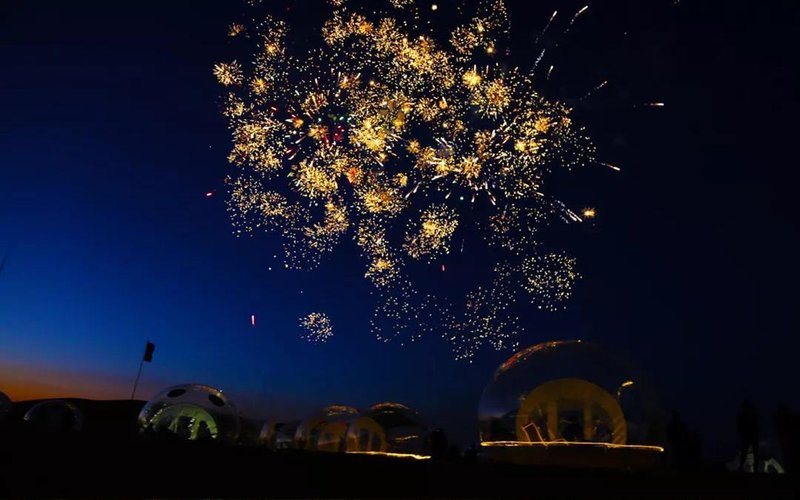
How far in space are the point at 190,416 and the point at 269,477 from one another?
11.4 metres

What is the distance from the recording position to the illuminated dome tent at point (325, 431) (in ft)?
53.8

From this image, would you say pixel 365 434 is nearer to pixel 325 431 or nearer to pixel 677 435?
pixel 325 431

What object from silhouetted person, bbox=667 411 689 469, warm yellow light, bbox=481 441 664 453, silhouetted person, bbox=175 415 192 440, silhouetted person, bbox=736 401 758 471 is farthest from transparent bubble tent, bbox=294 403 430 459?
silhouetted person, bbox=667 411 689 469

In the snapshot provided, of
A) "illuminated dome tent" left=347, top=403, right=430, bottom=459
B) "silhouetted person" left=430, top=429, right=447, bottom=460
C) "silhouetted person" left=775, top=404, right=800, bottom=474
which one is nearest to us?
"silhouetted person" left=775, top=404, right=800, bottom=474

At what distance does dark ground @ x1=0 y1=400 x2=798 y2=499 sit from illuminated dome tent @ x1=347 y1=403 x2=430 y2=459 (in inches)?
383

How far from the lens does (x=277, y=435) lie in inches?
918

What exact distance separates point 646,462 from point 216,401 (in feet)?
36.8

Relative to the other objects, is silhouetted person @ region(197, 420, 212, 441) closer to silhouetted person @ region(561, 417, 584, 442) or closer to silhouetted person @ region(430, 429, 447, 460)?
silhouetted person @ region(430, 429, 447, 460)

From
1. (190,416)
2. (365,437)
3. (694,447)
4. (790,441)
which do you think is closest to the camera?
(790,441)

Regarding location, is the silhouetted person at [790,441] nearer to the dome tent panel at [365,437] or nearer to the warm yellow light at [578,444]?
the warm yellow light at [578,444]

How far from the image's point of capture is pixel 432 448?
1830cm

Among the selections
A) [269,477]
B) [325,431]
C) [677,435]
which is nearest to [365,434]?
[325,431]

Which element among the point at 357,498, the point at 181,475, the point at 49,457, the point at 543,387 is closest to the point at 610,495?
the point at 357,498

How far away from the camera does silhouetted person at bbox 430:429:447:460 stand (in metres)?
17.8
